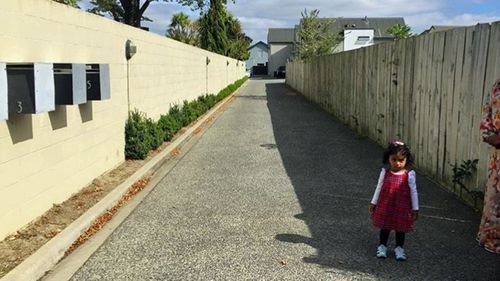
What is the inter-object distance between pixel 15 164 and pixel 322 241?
2.86 m

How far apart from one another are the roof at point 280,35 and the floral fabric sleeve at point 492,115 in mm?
87218

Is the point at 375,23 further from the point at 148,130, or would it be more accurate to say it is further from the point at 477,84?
the point at 477,84

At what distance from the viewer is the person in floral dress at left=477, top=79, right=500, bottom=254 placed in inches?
149

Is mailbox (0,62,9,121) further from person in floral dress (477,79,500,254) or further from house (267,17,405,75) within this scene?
house (267,17,405,75)

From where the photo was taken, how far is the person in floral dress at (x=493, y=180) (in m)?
3.79

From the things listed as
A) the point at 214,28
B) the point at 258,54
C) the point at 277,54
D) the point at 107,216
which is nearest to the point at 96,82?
the point at 107,216

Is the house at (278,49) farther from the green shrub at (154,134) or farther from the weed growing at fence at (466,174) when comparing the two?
the weed growing at fence at (466,174)

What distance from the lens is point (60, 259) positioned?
438 centimetres

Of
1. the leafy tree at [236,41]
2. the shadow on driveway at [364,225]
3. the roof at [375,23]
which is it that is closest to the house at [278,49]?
the leafy tree at [236,41]

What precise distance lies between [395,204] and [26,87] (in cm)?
330

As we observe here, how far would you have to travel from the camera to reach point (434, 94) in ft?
23.5

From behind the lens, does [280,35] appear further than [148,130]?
Yes

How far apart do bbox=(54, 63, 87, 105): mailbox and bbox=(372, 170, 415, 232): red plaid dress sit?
3302mm

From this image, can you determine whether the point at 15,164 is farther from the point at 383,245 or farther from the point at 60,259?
the point at 383,245
